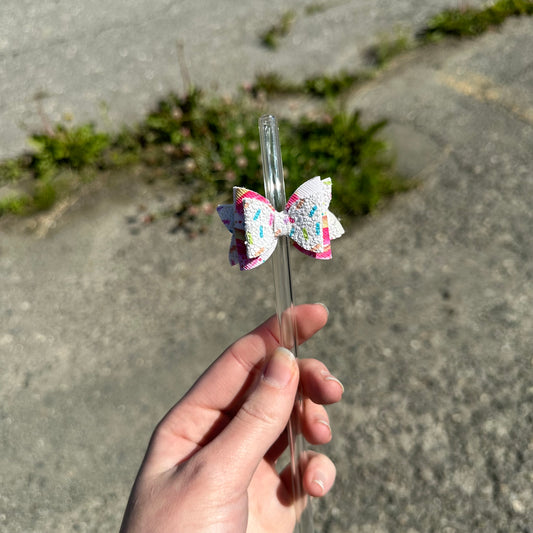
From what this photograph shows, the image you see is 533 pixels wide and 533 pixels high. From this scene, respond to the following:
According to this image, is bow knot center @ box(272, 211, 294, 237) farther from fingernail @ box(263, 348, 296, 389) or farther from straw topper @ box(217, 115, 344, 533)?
fingernail @ box(263, 348, 296, 389)

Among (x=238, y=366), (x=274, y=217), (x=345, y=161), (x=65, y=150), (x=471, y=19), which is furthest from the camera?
(x=471, y=19)

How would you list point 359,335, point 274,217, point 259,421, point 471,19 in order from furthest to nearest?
point 471,19 → point 359,335 → point 259,421 → point 274,217

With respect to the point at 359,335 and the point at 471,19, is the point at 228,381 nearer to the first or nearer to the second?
the point at 359,335

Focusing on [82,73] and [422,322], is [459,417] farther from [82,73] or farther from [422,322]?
[82,73]

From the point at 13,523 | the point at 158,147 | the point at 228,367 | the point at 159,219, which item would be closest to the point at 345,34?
the point at 158,147

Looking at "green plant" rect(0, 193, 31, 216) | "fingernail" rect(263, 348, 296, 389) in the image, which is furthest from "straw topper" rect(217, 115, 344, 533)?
"green plant" rect(0, 193, 31, 216)

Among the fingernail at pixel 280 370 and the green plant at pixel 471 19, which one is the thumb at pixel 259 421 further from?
the green plant at pixel 471 19

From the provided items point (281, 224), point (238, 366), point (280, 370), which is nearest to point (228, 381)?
point (238, 366)
